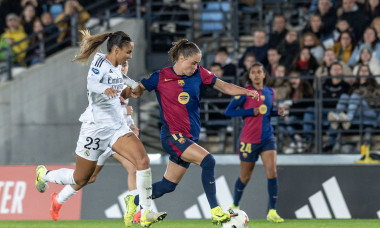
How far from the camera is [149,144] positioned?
1638cm

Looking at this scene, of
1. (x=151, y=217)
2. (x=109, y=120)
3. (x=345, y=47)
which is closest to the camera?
(x=151, y=217)

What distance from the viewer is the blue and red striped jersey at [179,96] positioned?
9609 millimetres

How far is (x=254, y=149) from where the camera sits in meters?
11.6

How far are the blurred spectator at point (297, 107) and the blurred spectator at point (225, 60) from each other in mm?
1144

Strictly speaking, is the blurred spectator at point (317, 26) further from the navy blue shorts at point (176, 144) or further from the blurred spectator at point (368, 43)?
Result: the navy blue shorts at point (176, 144)

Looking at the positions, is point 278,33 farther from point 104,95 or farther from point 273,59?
point 104,95

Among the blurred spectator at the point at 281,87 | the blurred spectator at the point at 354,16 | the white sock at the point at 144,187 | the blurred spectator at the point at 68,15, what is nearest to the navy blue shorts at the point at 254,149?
the white sock at the point at 144,187

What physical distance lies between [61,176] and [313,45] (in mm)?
7012

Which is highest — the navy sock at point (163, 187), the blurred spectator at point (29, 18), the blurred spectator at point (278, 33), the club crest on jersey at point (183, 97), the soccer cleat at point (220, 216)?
the blurred spectator at point (29, 18)

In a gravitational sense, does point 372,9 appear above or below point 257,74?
above

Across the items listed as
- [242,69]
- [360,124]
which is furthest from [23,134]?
[360,124]

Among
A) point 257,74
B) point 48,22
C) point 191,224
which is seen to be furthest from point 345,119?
point 48,22

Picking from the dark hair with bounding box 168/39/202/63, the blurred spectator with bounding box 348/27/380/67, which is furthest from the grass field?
the blurred spectator with bounding box 348/27/380/67

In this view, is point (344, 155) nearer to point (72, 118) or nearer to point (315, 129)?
point (315, 129)
